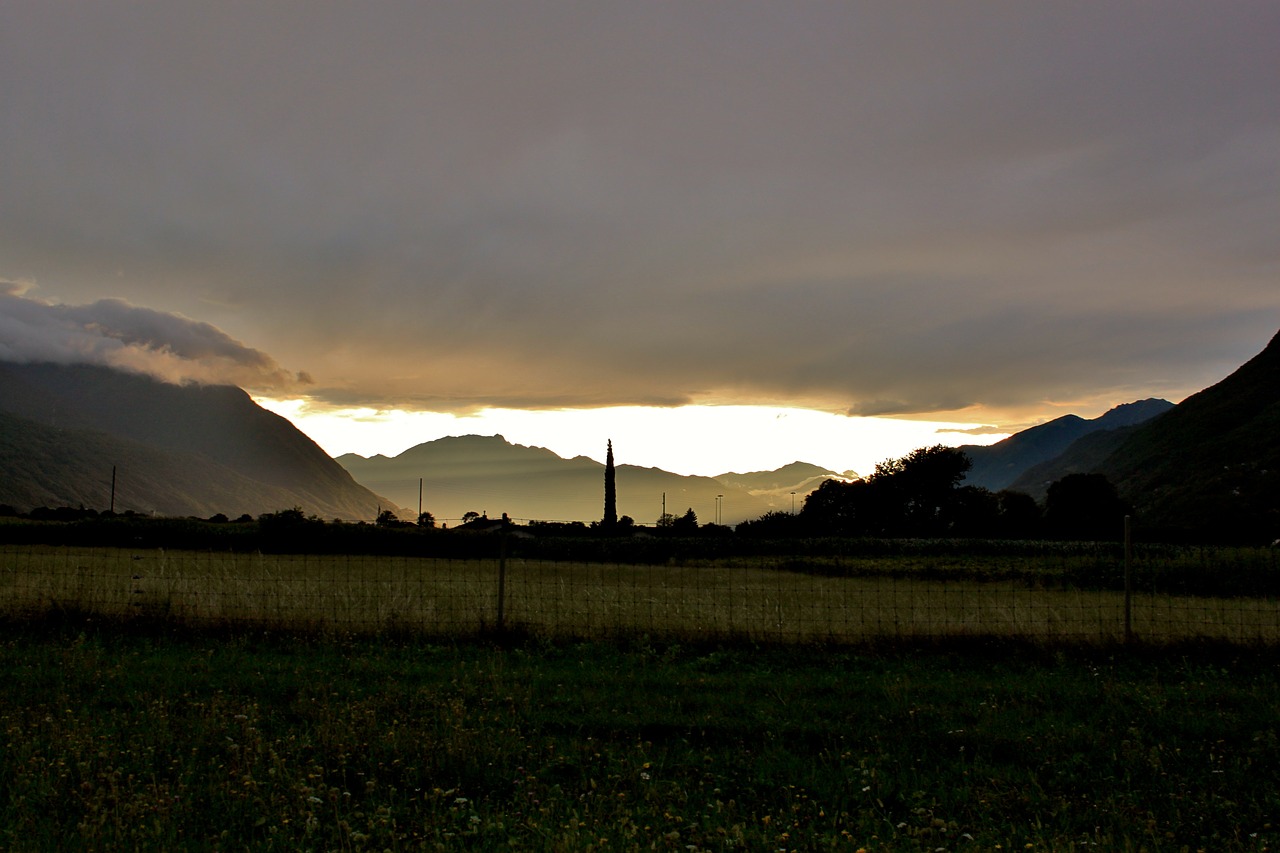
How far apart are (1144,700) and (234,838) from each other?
9.80m

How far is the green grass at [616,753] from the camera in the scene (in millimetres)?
6422

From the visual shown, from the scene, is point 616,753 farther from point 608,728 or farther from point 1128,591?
point 1128,591

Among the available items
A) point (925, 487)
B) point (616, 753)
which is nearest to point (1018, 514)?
point (925, 487)

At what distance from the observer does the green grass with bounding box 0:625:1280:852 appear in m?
6.42

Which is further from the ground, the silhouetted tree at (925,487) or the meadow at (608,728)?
the silhouetted tree at (925,487)

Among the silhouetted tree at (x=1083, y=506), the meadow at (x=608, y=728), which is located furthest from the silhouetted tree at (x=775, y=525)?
the meadow at (x=608, y=728)

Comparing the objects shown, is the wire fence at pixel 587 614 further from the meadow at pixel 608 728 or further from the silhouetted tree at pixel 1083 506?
the silhouetted tree at pixel 1083 506

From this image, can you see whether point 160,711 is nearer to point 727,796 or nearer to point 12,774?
point 12,774

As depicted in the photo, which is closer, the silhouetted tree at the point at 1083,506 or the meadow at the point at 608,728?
the meadow at the point at 608,728

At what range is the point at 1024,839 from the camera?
653 centimetres

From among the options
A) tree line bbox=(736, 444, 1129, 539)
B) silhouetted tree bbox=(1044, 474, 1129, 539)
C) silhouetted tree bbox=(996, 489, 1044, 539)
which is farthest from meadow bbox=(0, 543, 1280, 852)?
silhouetted tree bbox=(1044, 474, 1129, 539)

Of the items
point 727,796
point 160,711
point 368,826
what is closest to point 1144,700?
point 727,796

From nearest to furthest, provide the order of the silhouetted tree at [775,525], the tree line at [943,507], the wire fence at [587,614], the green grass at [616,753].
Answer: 1. the green grass at [616,753]
2. the wire fence at [587,614]
3. the silhouetted tree at [775,525]
4. the tree line at [943,507]

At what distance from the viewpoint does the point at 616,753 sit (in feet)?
27.4
